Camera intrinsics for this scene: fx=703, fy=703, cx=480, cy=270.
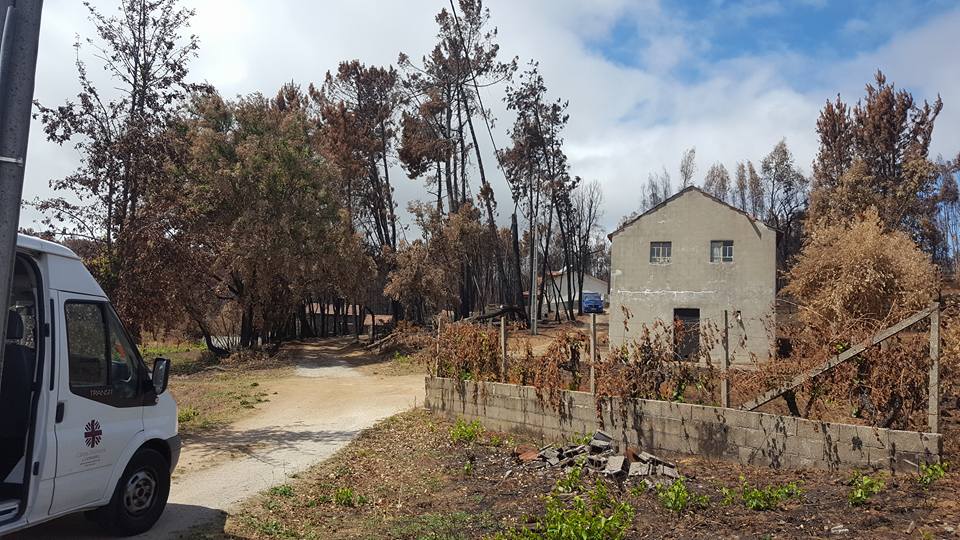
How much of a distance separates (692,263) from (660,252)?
146cm

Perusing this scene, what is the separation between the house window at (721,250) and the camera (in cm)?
2995

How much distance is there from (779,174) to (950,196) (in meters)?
13.4

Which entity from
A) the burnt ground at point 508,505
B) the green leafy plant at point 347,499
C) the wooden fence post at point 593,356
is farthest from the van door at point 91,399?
the wooden fence post at point 593,356

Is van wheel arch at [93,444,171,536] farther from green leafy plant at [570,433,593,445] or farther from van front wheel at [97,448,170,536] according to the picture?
green leafy plant at [570,433,593,445]

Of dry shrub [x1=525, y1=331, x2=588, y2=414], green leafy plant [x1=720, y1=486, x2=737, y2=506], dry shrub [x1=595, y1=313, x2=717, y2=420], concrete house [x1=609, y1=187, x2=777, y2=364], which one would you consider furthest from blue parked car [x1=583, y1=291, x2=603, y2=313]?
green leafy plant [x1=720, y1=486, x2=737, y2=506]

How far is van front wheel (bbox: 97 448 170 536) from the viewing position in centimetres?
628

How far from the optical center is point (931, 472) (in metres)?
7.39

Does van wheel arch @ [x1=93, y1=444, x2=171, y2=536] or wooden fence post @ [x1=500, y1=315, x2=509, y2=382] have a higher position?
wooden fence post @ [x1=500, y1=315, x2=509, y2=382]

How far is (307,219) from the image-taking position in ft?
95.2

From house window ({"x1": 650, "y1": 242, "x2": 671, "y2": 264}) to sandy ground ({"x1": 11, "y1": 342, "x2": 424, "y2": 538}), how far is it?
13315 millimetres

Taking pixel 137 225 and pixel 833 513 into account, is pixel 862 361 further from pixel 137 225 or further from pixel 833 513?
pixel 137 225

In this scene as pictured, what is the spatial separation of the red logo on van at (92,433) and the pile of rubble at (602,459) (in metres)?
5.46

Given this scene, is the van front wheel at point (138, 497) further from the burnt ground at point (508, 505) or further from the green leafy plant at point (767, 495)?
the green leafy plant at point (767, 495)

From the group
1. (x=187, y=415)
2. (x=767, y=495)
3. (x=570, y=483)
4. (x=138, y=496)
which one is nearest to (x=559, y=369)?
(x=570, y=483)
